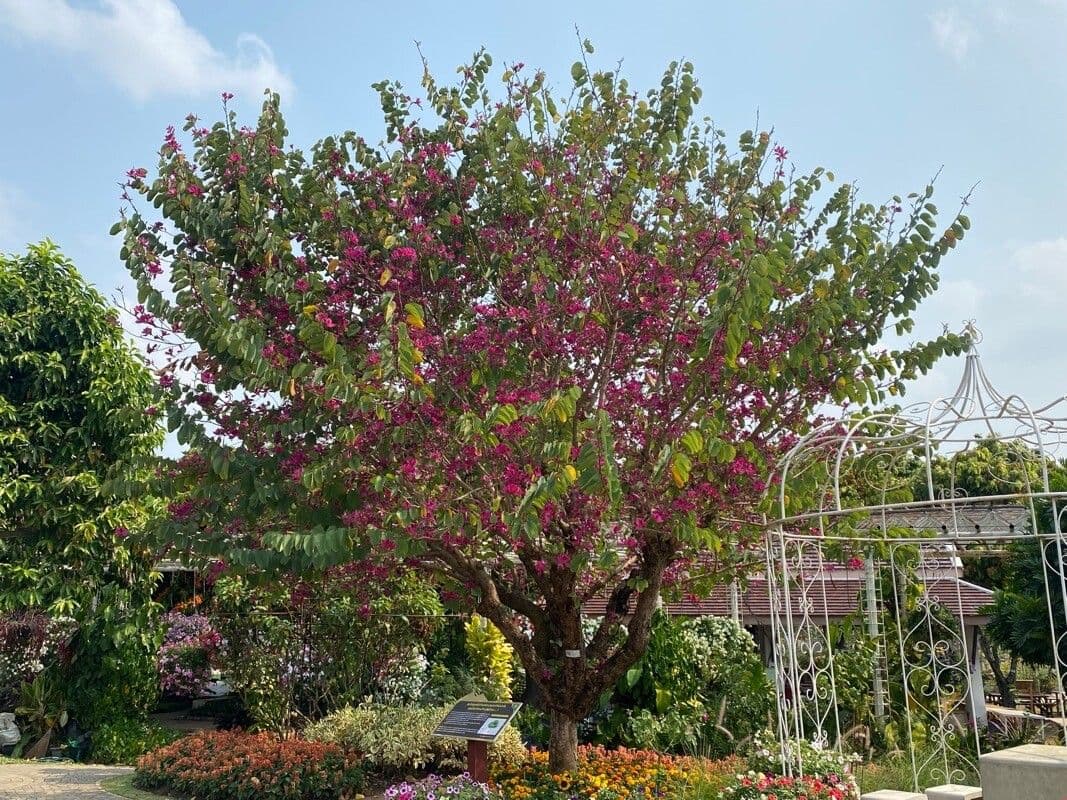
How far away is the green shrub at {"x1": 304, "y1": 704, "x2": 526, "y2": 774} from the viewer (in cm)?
934

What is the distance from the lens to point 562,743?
803 centimetres

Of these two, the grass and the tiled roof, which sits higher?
the tiled roof

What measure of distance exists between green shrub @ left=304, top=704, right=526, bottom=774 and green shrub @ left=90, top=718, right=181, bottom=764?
3.38 meters

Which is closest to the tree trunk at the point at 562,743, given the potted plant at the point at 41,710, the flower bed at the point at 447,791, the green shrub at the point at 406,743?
the flower bed at the point at 447,791

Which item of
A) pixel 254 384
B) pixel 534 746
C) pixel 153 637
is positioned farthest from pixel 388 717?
pixel 254 384

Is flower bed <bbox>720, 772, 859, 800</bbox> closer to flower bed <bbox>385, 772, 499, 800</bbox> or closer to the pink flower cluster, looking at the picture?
flower bed <bbox>385, 772, 499, 800</bbox>

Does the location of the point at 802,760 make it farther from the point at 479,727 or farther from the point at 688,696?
the point at 688,696

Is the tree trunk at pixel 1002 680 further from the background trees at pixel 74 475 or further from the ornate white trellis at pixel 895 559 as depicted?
the background trees at pixel 74 475

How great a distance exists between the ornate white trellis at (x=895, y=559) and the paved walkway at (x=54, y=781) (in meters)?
A: 6.92

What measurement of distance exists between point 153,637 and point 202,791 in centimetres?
431

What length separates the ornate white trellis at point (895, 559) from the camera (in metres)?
6.12

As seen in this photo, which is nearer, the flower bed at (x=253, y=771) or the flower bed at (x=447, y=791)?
the flower bed at (x=447, y=791)

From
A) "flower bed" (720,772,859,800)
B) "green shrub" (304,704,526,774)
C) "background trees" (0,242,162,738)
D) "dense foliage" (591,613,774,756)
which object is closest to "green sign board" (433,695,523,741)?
"green shrub" (304,704,526,774)

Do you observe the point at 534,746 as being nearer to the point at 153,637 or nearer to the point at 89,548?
the point at 153,637
